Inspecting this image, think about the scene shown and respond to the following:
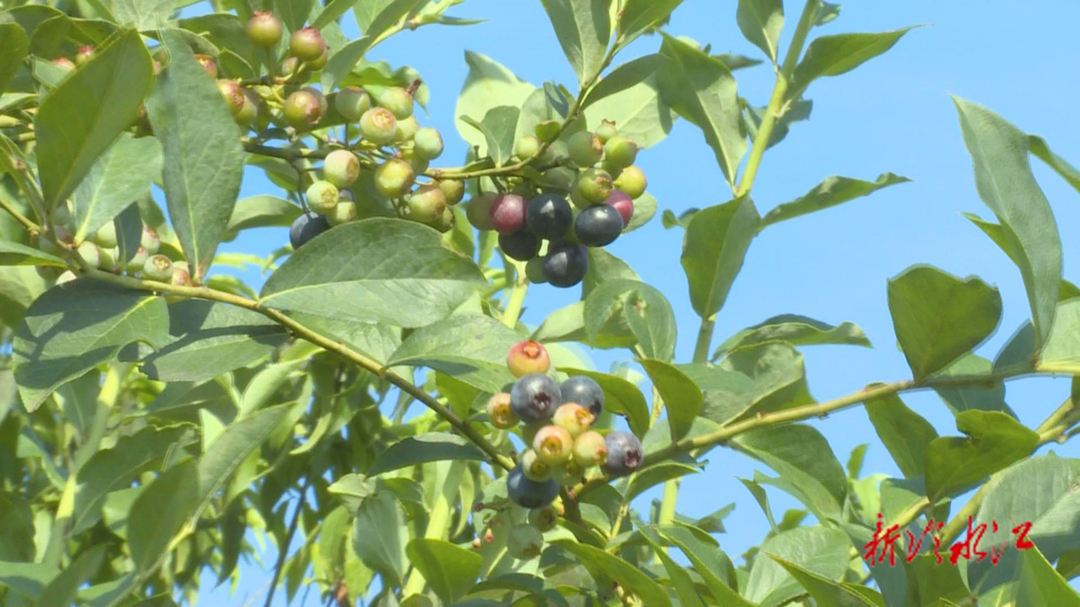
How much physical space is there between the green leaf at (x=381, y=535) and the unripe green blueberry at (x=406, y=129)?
41 centimetres

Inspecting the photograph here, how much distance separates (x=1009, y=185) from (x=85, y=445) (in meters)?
1.33

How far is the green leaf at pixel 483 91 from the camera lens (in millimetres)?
1693

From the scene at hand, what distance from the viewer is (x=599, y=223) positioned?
52.2 inches

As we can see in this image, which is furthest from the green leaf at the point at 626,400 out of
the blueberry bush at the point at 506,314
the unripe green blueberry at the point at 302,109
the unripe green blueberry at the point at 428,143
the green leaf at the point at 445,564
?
the unripe green blueberry at the point at 302,109

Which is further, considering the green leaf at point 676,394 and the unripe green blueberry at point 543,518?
the unripe green blueberry at point 543,518

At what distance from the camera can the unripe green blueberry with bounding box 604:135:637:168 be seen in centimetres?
135

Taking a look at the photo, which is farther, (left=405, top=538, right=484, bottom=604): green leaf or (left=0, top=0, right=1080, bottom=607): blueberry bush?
(left=405, top=538, right=484, bottom=604): green leaf

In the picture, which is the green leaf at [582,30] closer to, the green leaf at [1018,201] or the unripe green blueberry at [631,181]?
the unripe green blueberry at [631,181]

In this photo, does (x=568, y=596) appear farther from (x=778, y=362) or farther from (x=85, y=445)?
(x=85, y=445)

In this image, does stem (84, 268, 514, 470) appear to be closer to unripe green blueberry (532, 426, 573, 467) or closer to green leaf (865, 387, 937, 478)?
unripe green blueberry (532, 426, 573, 467)

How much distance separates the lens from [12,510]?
1.52 meters

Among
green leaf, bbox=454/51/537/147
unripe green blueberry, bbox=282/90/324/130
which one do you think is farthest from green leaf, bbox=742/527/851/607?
green leaf, bbox=454/51/537/147

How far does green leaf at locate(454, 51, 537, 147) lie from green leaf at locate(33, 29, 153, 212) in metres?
0.75

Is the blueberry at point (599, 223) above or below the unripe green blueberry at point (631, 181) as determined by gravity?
below
